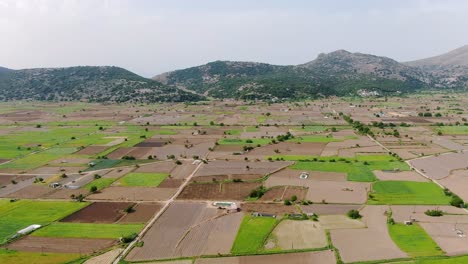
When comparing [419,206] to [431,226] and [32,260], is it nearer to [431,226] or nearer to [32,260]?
[431,226]

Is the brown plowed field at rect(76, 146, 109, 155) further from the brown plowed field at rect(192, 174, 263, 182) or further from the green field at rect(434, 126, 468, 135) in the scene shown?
the green field at rect(434, 126, 468, 135)

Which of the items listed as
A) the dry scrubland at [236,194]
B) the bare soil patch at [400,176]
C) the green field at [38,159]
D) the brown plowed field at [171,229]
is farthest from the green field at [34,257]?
the bare soil patch at [400,176]

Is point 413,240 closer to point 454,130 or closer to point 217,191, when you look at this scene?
point 217,191

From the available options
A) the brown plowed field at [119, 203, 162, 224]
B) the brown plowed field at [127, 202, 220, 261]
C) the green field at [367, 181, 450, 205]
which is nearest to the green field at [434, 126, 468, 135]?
the green field at [367, 181, 450, 205]

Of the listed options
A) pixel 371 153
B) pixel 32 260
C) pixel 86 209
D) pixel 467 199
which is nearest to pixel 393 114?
pixel 371 153

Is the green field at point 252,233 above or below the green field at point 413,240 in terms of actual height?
above

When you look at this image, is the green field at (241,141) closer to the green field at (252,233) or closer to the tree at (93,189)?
the tree at (93,189)
